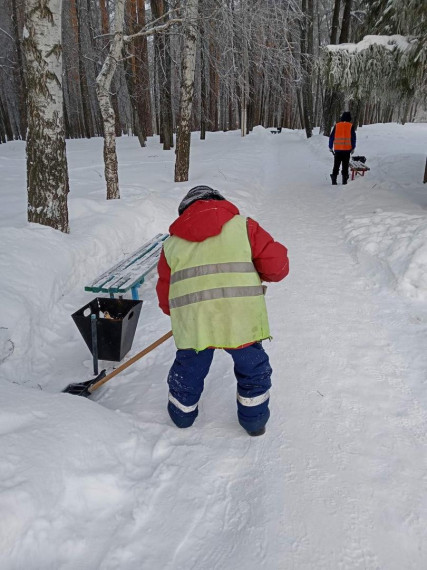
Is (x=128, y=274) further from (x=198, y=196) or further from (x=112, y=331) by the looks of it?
(x=198, y=196)

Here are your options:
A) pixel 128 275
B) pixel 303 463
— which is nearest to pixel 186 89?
pixel 128 275

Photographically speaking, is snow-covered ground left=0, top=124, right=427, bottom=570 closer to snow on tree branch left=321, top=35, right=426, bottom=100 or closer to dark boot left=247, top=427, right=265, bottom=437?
dark boot left=247, top=427, right=265, bottom=437

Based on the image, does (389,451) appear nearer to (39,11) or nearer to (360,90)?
(39,11)

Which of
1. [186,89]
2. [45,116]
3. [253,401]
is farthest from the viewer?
[186,89]

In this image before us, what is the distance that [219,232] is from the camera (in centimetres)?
226

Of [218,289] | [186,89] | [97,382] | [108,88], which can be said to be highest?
[186,89]

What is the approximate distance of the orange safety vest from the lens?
9.90 metres

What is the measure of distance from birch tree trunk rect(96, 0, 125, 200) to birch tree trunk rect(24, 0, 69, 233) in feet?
6.83

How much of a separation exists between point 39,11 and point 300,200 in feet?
21.1

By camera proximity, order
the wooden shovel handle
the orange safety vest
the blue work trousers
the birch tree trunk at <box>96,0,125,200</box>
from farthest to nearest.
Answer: the orange safety vest < the birch tree trunk at <box>96,0,125,200</box> < the wooden shovel handle < the blue work trousers

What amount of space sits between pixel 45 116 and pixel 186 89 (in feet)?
17.8

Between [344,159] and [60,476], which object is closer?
[60,476]

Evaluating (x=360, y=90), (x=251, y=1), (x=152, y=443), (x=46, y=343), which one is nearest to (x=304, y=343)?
(x=152, y=443)

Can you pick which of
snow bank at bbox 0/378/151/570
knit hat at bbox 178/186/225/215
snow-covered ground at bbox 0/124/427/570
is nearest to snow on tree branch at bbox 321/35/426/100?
snow-covered ground at bbox 0/124/427/570
